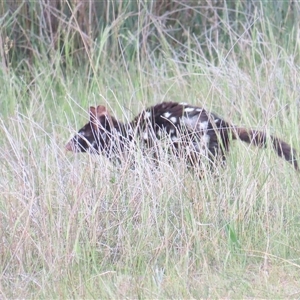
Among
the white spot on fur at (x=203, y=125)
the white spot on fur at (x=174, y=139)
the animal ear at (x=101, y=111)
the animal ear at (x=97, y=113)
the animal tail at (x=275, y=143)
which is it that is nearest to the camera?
the animal tail at (x=275, y=143)

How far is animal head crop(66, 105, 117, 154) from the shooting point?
4828 mm

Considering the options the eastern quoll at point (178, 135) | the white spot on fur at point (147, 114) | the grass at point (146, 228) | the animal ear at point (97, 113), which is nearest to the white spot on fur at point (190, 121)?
the eastern quoll at point (178, 135)

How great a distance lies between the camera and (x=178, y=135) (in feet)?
15.0

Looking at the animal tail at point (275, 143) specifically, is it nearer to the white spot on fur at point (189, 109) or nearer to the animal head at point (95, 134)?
the white spot on fur at point (189, 109)

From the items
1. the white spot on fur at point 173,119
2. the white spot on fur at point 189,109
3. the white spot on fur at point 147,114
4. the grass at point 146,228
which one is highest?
the white spot on fur at point 189,109

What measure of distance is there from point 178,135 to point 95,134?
2.27 ft

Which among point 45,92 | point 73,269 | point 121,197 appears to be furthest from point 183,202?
point 45,92

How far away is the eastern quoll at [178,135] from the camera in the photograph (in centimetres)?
445

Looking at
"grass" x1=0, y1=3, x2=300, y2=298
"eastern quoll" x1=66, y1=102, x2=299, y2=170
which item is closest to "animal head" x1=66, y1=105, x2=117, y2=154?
"eastern quoll" x1=66, y1=102, x2=299, y2=170

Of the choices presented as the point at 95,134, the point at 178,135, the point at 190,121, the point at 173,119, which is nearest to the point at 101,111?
the point at 95,134

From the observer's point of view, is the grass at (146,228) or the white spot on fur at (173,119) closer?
the grass at (146,228)

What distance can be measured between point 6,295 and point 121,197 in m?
0.81

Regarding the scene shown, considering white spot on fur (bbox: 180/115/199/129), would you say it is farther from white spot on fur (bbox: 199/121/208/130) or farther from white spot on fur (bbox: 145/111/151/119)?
white spot on fur (bbox: 145/111/151/119)

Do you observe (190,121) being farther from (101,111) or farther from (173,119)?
(101,111)
